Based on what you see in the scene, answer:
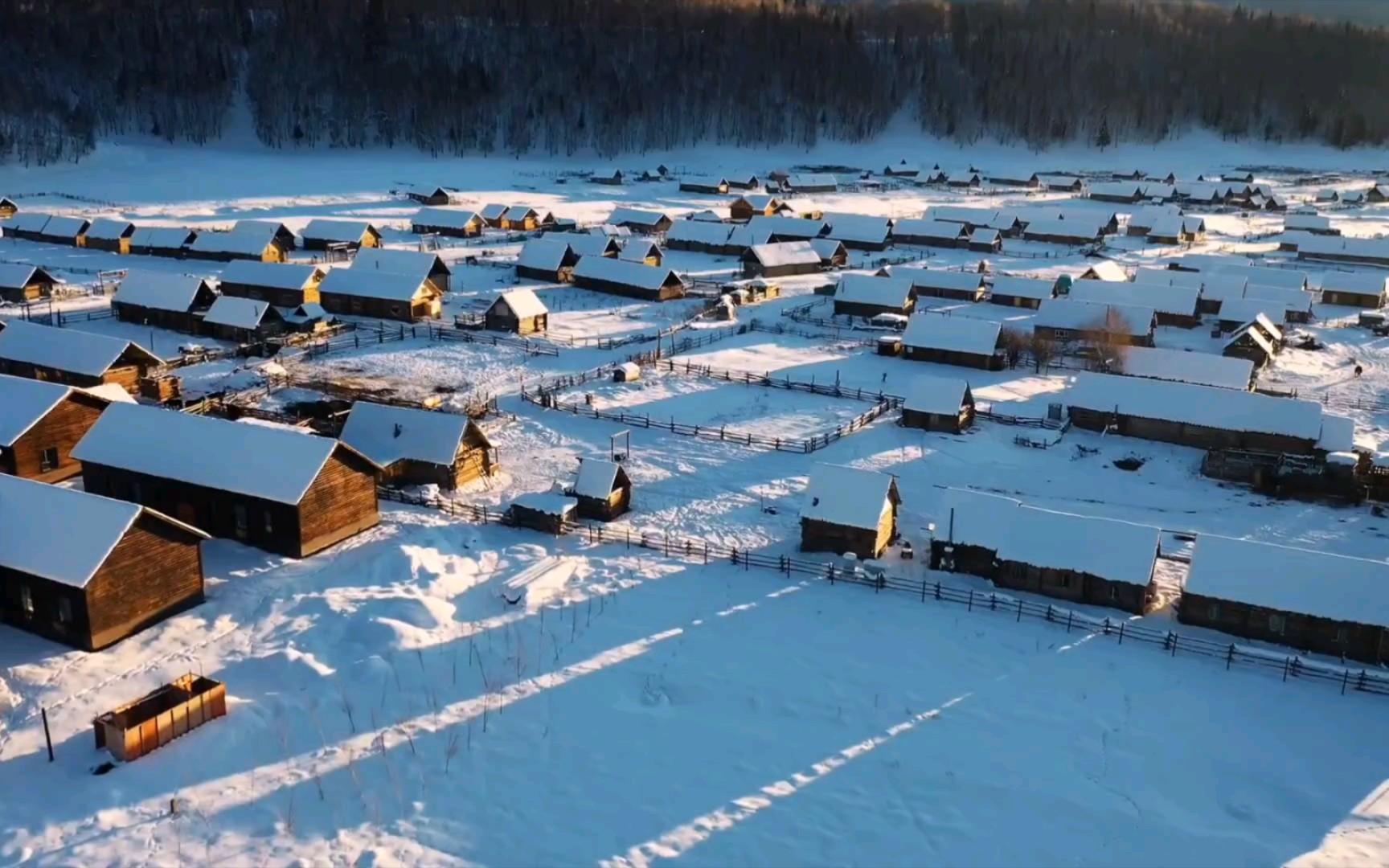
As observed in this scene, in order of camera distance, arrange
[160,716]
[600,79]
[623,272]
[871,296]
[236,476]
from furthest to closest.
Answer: [600,79] → [623,272] → [871,296] → [236,476] → [160,716]

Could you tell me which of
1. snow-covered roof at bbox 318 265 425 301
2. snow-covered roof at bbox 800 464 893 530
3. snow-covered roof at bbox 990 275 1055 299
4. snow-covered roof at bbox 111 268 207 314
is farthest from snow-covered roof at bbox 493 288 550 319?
snow-covered roof at bbox 990 275 1055 299

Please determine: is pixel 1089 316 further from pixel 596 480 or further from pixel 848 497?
pixel 596 480

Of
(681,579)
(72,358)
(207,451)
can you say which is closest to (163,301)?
(72,358)

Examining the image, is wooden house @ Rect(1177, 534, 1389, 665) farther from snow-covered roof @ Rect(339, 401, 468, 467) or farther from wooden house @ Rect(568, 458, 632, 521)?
snow-covered roof @ Rect(339, 401, 468, 467)

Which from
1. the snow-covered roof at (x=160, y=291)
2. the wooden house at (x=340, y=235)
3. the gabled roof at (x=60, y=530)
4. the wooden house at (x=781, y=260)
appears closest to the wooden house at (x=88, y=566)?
the gabled roof at (x=60, y=530)

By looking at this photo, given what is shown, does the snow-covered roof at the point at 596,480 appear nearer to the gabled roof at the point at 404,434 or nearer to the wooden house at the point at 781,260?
the gabled roof at the point at 404,434
